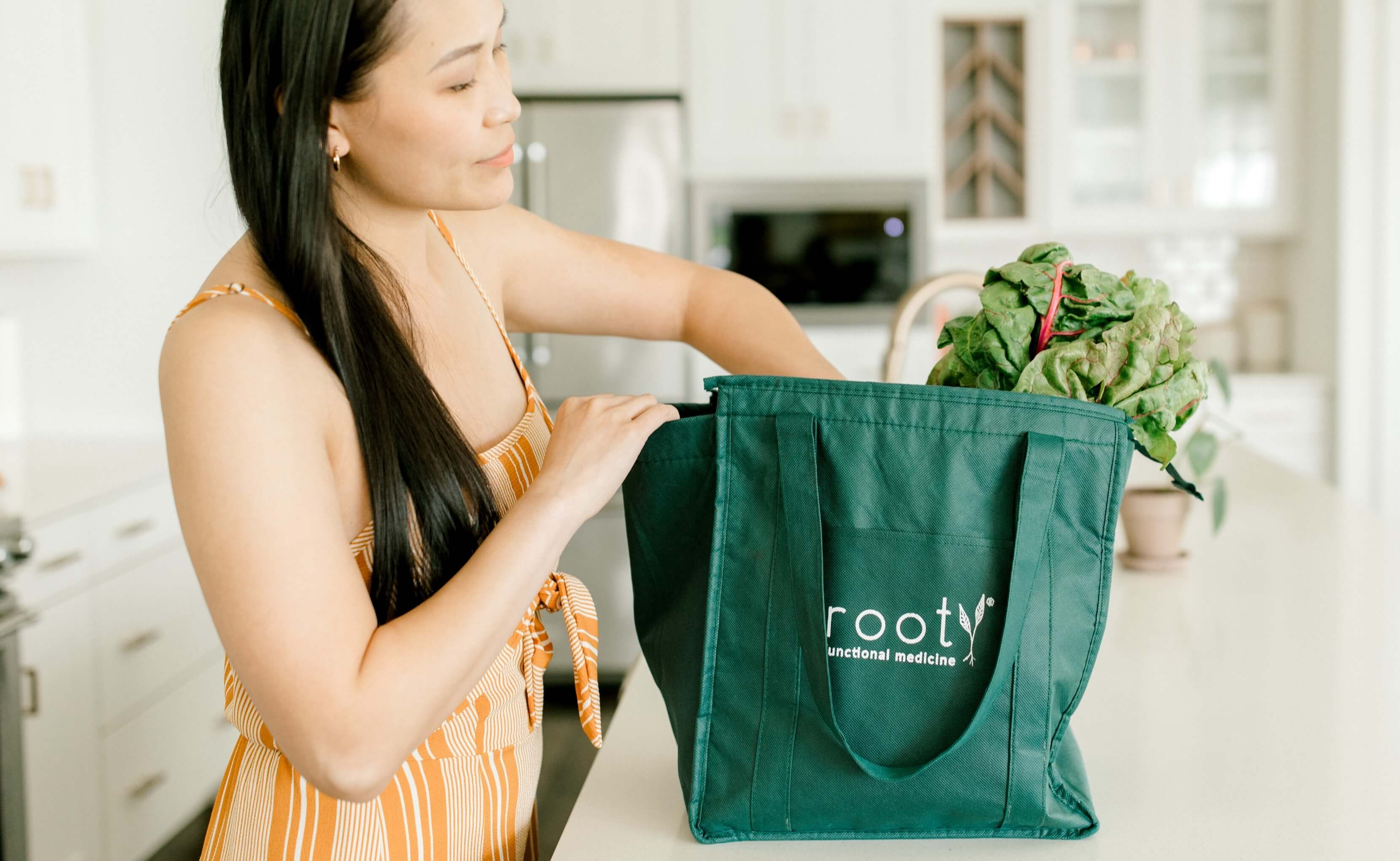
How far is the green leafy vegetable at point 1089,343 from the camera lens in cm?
74

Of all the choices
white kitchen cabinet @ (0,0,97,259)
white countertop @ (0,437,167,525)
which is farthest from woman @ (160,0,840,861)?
white kitchen cabinet @ (0,0,97,259)

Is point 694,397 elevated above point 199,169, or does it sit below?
below

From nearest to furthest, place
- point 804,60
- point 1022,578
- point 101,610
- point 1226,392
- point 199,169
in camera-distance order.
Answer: point 1022,578 < point 1226,392 < point 101,610 < point 199,169 < point 804,60

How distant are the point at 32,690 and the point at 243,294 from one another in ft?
5.06

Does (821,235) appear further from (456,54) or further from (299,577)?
(299,577)

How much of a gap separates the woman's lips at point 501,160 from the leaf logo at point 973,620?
1.48 feet

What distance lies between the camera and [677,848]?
771mm

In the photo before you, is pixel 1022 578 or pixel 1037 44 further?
Answer: pixel 1037 44

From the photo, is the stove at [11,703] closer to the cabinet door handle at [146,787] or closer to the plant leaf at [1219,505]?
the cabinet door handle at [146,787]

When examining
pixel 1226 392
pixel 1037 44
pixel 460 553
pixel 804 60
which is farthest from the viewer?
pixel 1037 44

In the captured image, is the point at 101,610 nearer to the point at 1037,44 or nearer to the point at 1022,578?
the point at 1022,578

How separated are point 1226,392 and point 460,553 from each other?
1157mm

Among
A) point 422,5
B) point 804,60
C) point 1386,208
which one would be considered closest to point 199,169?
point 804,60

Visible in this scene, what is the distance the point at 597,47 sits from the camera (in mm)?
3561
